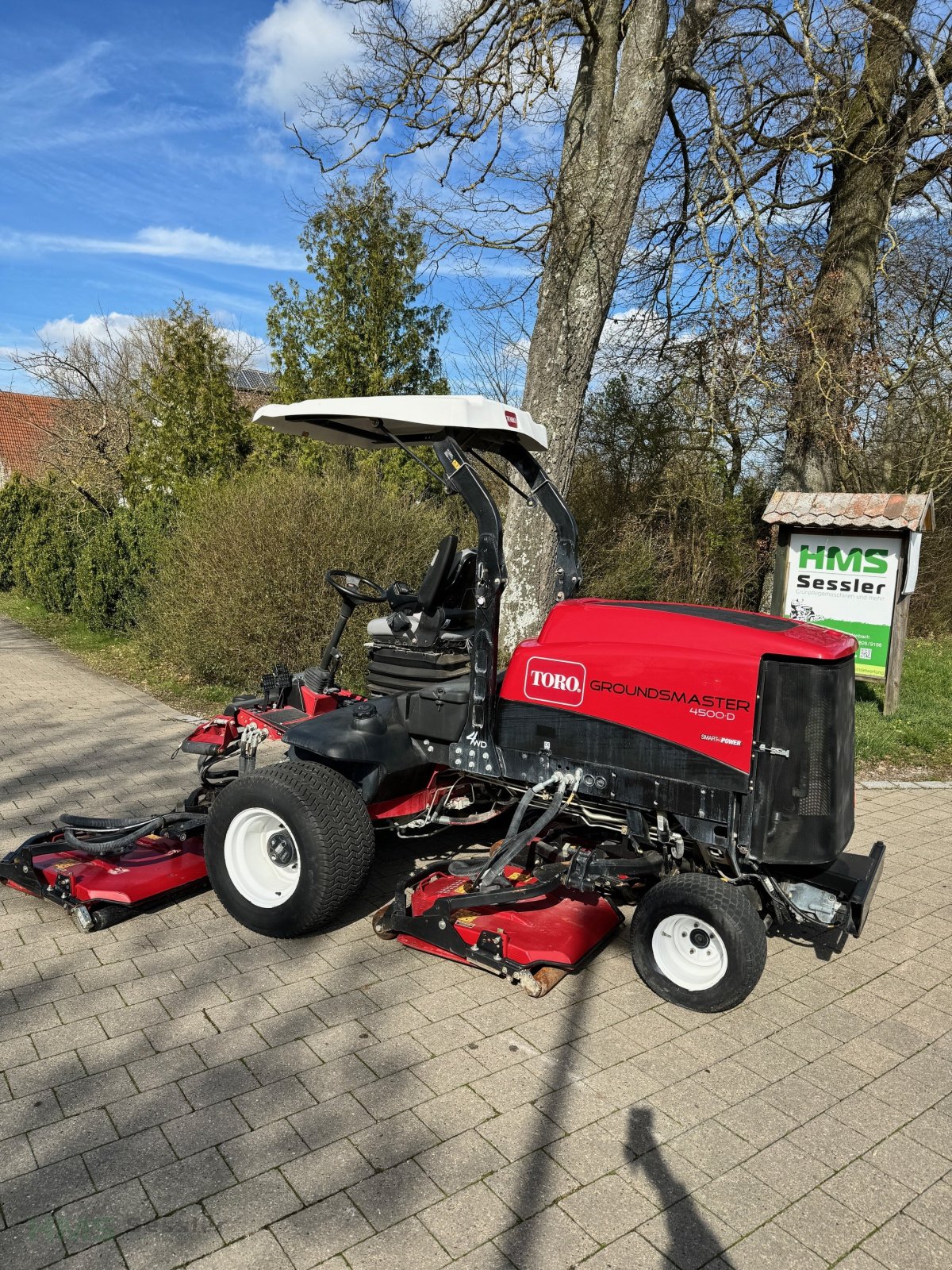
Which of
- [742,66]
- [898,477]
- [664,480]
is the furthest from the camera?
[898,477]

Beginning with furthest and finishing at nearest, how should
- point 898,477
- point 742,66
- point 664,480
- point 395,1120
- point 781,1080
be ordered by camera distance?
point 898,477, point 664,480, point 742,66, point 781,1080, point 395,1120

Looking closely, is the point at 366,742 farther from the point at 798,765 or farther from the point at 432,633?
the point at 798,765

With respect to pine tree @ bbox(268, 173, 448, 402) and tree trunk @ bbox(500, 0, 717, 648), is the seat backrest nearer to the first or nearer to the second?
tree trunk @ bbox(500, 0, 717, 648)

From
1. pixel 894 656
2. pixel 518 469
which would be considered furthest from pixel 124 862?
pixel 894 656

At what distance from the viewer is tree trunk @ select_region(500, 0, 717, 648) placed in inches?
273

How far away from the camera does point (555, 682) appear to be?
11.8 ft

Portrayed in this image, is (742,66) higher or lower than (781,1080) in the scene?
higher

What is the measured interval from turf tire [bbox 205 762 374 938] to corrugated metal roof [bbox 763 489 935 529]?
242 inches

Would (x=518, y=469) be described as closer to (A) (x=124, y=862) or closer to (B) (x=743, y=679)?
(B) (x=743, y=679)

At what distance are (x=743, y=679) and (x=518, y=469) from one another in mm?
1541

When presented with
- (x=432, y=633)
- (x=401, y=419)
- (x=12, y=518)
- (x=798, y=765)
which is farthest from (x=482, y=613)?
(x=12, y=518)

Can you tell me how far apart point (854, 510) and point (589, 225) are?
3.50 metres

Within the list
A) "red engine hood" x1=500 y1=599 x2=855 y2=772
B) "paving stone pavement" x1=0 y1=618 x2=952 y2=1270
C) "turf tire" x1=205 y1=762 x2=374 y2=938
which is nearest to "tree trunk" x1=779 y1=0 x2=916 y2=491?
"red engine hood" x1=500 y1=599 x2=855 y2=772

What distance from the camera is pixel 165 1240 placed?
2.24 m
